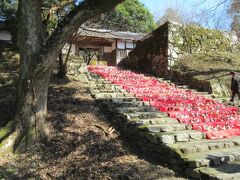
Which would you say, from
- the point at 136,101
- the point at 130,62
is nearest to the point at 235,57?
the point at 130,62

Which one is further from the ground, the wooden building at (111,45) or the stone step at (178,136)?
the wooden building at (111,45)

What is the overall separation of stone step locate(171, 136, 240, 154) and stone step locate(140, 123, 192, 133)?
69 centimetres

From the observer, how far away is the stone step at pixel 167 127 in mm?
7688

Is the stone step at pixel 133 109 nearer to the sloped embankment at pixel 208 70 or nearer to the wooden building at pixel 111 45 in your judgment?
the sloped embankment at pixel 208 70

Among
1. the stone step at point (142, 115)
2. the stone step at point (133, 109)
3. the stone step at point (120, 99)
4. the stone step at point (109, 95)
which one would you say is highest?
the stone step at point (109, 95)

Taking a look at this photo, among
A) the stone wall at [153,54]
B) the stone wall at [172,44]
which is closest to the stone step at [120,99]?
the stone wall at [172,44]

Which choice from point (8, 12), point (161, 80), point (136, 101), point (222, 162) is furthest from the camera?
point (161, 80)

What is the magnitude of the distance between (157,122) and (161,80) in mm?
7162

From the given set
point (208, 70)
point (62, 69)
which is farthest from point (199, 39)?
point (62, 69)

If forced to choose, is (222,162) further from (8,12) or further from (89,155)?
(8,12)

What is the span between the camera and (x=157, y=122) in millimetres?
8406

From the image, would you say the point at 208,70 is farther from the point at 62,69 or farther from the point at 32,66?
the point at 32,66

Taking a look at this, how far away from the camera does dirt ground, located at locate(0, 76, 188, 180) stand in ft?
21.5

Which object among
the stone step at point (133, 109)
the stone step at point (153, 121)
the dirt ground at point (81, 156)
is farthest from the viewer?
the stone step at point (133, 109)
